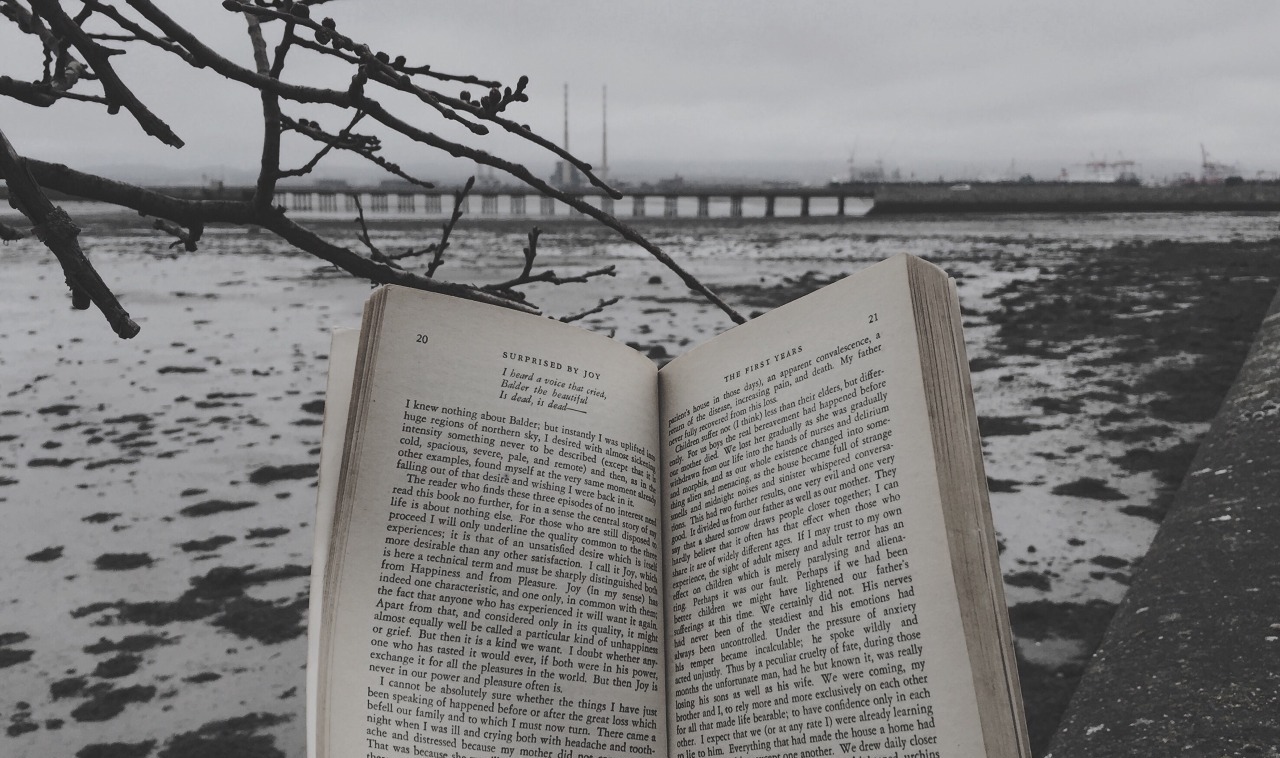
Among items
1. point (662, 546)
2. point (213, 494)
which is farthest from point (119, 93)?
point (213, 494)

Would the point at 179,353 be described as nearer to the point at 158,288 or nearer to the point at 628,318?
the point at 628,318

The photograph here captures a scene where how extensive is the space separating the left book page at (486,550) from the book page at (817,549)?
48 mm

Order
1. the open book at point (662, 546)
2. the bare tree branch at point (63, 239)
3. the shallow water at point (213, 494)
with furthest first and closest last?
the shallow water at point (213, 494) < the open book at point (662, 546) < the bare tree branch at point (63, 239)

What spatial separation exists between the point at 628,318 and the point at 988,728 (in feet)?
26.6

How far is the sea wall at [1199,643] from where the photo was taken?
1152mm

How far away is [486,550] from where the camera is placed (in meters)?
0.81

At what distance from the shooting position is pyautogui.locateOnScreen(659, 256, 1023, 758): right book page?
0.70 meters

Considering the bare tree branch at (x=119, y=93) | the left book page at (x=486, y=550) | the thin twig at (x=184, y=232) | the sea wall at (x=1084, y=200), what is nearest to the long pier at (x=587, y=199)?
the thin twig at (x=184, y=232)

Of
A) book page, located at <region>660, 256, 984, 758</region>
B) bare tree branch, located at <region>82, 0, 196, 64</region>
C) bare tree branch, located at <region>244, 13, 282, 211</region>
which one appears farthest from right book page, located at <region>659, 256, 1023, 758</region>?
bare tree branch, located at <region>82, 0, 196, 64</region>

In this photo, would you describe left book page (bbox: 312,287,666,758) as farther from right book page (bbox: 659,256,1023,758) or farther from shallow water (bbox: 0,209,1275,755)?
shallow water (bbox: 0,209,1275,755)

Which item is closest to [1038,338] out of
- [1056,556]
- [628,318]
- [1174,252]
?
[628,318]

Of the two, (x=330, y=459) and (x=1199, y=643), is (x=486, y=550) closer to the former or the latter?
(x=330, y=459)

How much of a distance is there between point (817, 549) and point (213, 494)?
3.63 m

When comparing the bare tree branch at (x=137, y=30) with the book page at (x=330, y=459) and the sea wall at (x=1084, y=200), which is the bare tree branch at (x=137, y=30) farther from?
the sea wall at (x=1084, y=200)
